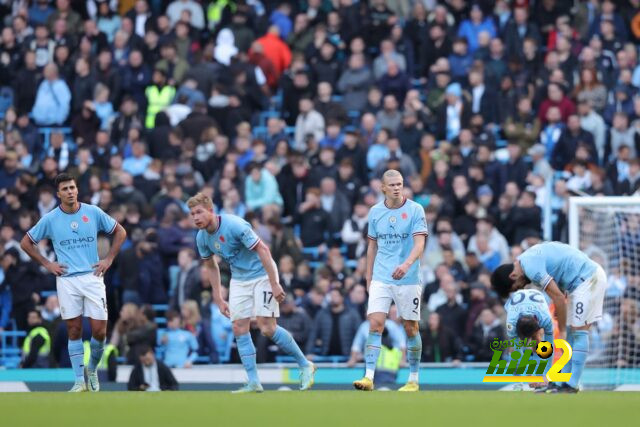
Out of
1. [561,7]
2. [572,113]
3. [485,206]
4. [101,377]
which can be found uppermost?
[561,7]

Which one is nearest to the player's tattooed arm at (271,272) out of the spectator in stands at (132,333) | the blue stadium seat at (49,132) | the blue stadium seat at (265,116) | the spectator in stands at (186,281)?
the spectator in stands at (132,333)

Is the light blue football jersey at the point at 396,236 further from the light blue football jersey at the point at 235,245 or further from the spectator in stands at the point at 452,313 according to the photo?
the spectator in stands at the point at 452,313

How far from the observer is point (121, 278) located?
25.7 m

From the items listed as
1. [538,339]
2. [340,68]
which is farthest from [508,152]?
[538,339]

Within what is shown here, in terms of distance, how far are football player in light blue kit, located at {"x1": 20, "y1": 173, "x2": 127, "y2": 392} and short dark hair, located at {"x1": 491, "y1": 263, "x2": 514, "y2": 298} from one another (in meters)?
4.46

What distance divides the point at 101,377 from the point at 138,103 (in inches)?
330

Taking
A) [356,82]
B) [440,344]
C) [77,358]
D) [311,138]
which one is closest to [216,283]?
[77,358]

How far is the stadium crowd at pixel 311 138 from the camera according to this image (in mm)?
24625

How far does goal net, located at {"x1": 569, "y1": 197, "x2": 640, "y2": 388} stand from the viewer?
2234 centimetres

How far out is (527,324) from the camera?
16.3m

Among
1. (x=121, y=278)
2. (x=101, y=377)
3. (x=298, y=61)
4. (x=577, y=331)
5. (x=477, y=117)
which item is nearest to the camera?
(x=577, y=331)

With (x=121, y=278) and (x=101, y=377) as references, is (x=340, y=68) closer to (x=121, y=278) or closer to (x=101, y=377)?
(x=121, y=278)

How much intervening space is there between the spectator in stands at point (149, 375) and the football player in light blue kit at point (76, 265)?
296 cm

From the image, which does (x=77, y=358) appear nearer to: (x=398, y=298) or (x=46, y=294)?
(x=398, y=298)
